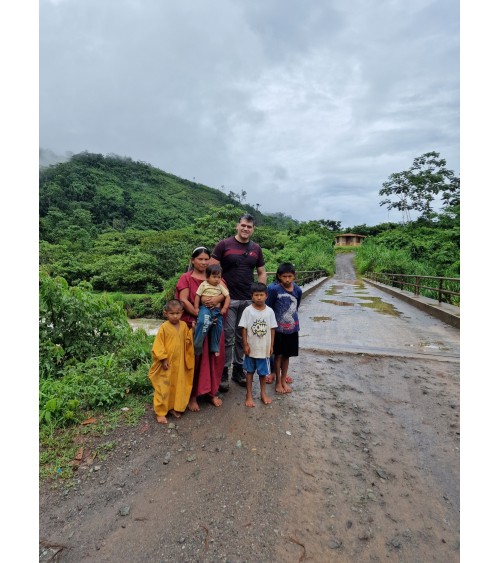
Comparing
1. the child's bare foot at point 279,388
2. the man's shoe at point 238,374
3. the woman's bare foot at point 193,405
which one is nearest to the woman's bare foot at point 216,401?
the woman's bare foot at point 193,405

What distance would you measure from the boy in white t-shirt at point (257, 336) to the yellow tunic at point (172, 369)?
0.52m

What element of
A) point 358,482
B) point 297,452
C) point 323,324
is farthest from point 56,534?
point 323,324

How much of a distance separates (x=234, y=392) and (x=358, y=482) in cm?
148

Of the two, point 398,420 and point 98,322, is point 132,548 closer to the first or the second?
point 398,420

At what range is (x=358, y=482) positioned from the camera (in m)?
2.09

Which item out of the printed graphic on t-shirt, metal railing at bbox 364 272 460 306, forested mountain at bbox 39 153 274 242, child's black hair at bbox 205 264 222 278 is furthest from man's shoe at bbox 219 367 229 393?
forested mountain at bbox 39 153 274 242

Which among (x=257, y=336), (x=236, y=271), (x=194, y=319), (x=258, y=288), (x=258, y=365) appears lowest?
(x=258, y=365)

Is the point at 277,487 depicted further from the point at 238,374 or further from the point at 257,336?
the point at 238,374

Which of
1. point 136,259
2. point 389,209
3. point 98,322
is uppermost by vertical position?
point 389,209

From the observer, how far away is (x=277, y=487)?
203 centimetres

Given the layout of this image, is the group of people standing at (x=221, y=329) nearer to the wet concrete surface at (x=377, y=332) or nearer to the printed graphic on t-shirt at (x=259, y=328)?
the printed graphic on t-shirt at (x=259, y=328)

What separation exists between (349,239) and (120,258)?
40377 mm

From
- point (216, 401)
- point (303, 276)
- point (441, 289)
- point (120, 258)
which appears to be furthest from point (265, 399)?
point (120, 258)

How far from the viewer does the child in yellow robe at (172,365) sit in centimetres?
274
